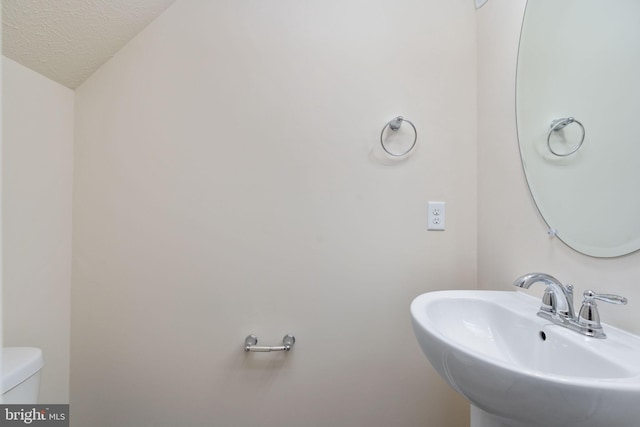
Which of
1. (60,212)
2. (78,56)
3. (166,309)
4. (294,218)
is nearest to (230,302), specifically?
(166,309)

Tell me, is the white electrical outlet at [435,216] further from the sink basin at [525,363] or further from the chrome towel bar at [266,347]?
the chrome towel bar at [266,347]

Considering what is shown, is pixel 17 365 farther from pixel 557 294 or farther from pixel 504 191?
pixel 504 191

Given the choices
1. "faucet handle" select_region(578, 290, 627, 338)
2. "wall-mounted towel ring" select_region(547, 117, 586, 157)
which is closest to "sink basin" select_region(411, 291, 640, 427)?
"faucet handle" select_region(578, 290, 627, 338)

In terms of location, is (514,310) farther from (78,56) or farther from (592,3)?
(78,56)

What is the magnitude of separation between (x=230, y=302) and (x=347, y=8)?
4.52ft

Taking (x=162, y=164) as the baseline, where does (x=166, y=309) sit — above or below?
below

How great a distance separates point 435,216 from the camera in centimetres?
100

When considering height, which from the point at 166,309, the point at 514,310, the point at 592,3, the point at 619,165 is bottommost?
the point at 166,309

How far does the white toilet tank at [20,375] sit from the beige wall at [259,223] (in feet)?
0.85

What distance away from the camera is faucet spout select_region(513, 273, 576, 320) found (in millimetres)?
574

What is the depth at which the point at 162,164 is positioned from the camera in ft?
3.23

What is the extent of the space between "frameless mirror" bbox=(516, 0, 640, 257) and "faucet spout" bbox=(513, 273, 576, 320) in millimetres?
130

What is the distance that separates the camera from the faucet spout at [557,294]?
1.88ft
